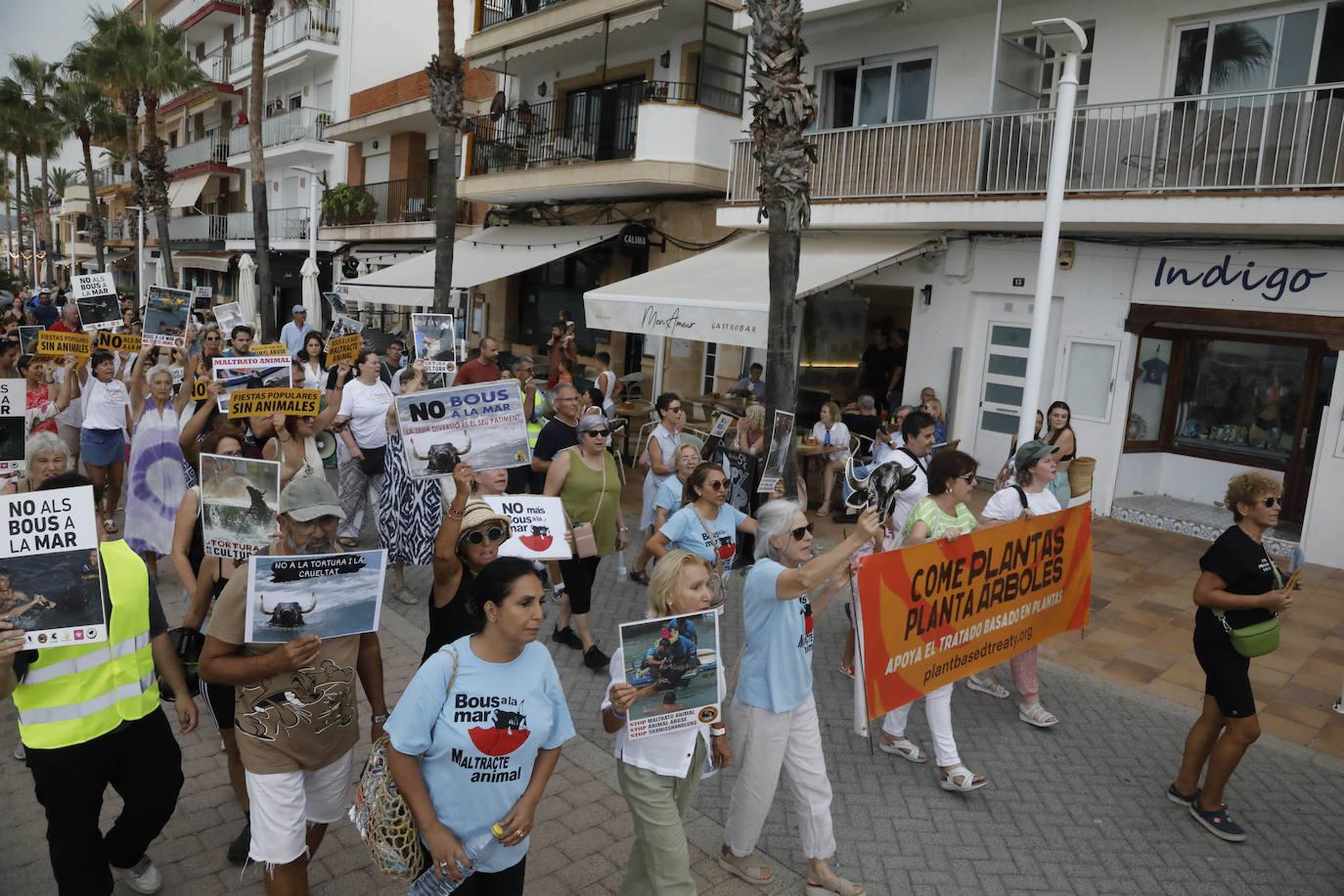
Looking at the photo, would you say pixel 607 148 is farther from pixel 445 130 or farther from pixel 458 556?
pixel 458 556

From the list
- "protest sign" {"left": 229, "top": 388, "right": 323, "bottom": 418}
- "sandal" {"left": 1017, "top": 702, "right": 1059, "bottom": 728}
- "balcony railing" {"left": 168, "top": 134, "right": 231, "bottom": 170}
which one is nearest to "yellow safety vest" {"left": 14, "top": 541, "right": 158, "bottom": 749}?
"protest sign" {"left": 229, "top": 388, "right": 323, "bottom": 418}

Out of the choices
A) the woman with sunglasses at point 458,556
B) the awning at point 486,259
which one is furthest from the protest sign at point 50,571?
the awning at point 486,259

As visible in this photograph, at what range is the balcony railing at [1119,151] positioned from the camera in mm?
9898

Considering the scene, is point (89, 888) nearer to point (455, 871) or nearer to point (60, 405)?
point (455, 871)

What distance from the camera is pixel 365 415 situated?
8352mm

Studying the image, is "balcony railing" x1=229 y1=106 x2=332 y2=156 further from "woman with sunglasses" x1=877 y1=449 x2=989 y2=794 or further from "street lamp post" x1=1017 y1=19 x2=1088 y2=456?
"woman with sunglasses" x1=877 y1=449 x2=989 y2=794

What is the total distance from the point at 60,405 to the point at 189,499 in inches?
218

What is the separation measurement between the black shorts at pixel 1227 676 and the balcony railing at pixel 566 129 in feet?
47.2

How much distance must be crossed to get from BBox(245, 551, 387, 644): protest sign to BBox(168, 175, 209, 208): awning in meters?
43.9

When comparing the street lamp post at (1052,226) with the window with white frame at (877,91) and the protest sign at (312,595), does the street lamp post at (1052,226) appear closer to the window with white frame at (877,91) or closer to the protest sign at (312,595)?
the protest sign at (312,595)

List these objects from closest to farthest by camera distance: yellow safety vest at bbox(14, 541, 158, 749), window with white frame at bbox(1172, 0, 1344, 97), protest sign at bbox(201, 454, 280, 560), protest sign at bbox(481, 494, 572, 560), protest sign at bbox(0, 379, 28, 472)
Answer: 1. yellow safety vest at bbox(14, 541, 158, 749)
2. protest sign at bbox(201, 454, 280, 560)
3. protest sign at bbox(481, 494, 572, 560)
4. protest sign at bbox(0, 379, 28, 472)
5. window with white frame at bbox(1172, 0, 1344, 97)

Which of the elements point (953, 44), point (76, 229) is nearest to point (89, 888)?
point (953, 44)

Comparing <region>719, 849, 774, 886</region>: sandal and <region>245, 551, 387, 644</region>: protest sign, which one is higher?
<region>245, 551, 387, 644</region>: protest sign

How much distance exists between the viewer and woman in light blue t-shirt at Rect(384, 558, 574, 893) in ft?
9.30
